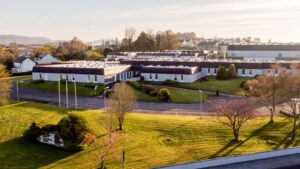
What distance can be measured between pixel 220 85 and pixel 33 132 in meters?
35.1

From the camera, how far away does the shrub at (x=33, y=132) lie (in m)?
36.0

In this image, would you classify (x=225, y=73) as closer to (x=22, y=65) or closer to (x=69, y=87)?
(x=69, y=87)

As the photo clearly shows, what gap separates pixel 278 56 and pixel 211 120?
71317mm

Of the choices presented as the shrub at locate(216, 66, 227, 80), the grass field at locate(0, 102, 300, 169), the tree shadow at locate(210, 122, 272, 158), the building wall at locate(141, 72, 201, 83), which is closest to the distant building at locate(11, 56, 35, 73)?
the building wall at locate(141, 72, 201, 83)

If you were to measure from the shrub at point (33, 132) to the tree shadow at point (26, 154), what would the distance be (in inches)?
21.5

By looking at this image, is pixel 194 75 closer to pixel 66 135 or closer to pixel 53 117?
pixel 53 117

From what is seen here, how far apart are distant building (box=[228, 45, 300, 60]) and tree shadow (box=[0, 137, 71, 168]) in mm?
78988

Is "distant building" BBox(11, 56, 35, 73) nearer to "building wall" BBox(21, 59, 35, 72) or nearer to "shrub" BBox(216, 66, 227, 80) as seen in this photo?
"building wall" BBox(21, 59, 35, 72)

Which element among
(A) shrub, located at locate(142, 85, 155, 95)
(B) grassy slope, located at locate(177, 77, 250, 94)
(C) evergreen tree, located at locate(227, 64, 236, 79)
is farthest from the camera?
(C) evergreen tree, located at locate(227, 64, 236, 79)

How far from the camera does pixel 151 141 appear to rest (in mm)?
35500

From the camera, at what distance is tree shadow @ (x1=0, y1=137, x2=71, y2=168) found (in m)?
31.1

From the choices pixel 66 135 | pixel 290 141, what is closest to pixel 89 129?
pixel 66 135

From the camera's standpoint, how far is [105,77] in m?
61.9

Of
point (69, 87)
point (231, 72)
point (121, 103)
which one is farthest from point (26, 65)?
point (121, 103)
